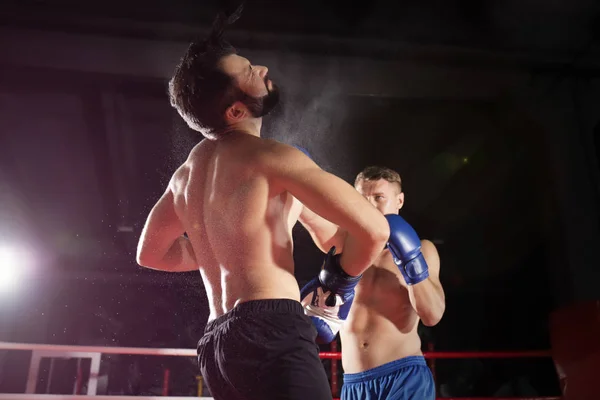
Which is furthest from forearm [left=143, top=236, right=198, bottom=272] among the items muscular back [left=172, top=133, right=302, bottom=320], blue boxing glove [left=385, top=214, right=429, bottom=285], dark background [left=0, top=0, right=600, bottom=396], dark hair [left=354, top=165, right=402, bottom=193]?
dark background [left=0, top=0, right=600, bottom=396]

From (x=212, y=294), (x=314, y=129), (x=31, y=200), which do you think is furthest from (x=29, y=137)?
(x=212, y=294)

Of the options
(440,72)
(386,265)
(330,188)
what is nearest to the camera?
(330,188)

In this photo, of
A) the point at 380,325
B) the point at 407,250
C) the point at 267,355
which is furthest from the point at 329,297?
the point at 380,325

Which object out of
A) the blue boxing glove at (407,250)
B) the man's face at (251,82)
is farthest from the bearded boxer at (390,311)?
the man's face at (251,82)

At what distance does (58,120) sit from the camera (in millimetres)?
4344

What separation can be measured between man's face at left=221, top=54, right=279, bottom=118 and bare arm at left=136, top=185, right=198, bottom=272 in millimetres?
303

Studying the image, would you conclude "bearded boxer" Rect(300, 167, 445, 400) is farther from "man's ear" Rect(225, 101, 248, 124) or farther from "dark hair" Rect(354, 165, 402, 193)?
"man's ear" Rect(225, 101, 248, 124)

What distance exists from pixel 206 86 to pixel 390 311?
46.4 inches

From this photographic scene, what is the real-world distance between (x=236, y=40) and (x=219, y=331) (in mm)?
2949

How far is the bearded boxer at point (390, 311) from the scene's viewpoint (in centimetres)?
174

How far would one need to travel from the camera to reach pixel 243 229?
1.11 meters

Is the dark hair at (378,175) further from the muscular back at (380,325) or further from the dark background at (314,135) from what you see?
the dark background at (314,135)

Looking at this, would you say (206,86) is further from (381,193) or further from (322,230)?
(381,193)

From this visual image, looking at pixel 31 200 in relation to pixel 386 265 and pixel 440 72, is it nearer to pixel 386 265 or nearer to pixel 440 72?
pixel 440 72
